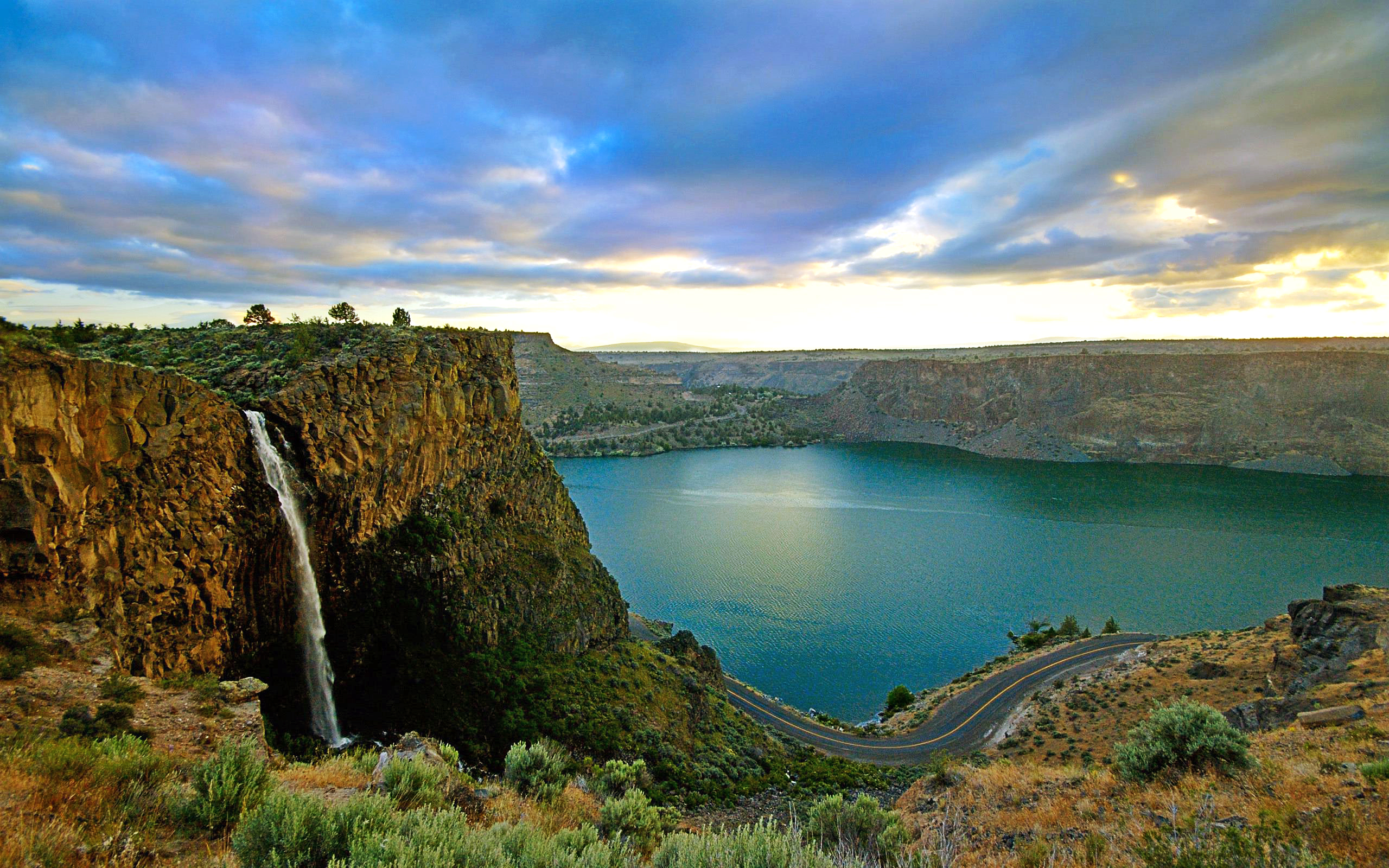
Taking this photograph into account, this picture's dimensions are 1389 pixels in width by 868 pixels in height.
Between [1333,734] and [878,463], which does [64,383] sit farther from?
[878,463]

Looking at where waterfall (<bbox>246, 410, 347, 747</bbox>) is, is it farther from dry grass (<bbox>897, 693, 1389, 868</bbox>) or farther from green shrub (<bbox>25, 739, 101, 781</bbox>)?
dry grass (<bbox>897, 693, 1389, 868</bbox>)

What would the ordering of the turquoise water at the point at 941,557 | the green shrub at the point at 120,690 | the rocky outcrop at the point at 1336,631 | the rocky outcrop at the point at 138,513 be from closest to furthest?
the green shrub at the point at 120,690, the rocky outcrop at the point at 138,513, the rocky outcrop at the point at 1336,631, the turquoise water at the point at 941,557

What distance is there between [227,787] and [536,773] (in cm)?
648

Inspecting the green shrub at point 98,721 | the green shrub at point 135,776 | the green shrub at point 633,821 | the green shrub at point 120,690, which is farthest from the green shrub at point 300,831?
the green shrub at point 120,690

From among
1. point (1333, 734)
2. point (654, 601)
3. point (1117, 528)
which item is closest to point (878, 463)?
point (1117, 528)

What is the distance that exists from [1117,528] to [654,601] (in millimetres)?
45156

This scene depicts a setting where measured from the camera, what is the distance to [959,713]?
1051 inches

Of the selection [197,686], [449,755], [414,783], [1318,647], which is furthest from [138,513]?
[1318,647]

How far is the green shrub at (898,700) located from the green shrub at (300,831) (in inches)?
1105

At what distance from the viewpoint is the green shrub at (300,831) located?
461 centimetres

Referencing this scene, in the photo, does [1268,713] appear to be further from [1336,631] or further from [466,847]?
[466,847]

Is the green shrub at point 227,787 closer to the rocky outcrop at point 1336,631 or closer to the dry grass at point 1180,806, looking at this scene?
the dry grass at point 1180,806

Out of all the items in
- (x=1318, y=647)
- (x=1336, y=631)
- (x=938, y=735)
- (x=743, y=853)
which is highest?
(x=743, y=853)

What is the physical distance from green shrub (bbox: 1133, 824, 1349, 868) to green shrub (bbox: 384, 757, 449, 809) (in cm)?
715
